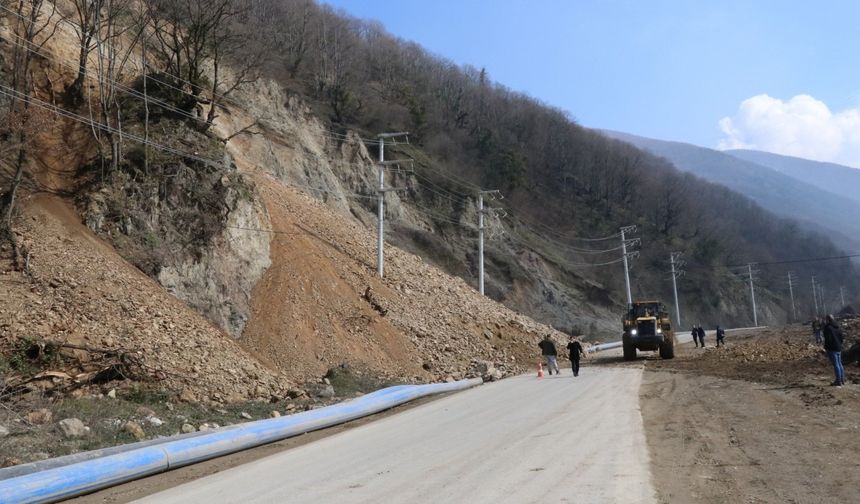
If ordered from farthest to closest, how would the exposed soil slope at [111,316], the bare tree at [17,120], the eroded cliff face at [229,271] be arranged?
1. the eroded cliff face at [229,271]
2. the bare tree at [17,120]
3. the exposed soil slope at [111,316]

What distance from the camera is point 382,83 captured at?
75062mm

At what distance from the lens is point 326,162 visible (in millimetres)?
44688

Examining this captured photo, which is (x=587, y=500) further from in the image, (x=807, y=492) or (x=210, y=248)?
(x=210, y=248)

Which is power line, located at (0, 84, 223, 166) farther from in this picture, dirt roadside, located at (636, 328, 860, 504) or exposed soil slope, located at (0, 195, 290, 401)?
dirt roadside, located at (636, 328, 860, 504)

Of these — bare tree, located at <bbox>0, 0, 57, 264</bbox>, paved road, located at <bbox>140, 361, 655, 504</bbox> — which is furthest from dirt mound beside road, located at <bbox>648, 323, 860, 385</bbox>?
bare tree, located at <bbox>0, 0, 57, 264</bbox>

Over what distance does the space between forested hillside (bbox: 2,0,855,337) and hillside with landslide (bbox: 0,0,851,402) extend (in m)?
0.15

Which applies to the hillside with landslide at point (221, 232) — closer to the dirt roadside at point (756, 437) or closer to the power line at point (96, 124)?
the power line at point (96, 124)

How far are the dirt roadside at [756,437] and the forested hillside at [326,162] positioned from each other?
14.9 metres

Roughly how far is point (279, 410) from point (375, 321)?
10.7 meters

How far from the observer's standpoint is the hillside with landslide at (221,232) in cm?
1622

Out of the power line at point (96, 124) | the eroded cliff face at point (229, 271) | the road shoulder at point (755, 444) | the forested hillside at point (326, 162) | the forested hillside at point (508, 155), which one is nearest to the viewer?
the road shoulder at point (755, 444)

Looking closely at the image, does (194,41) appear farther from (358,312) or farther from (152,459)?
(152,459)

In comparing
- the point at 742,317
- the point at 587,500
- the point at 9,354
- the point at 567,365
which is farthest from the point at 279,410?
the point at 742,317

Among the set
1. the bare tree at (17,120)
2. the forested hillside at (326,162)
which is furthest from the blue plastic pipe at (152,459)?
the bare tree at (17,120)
